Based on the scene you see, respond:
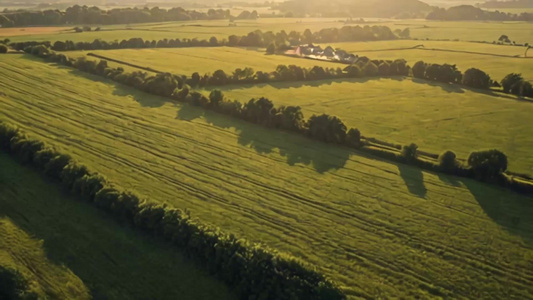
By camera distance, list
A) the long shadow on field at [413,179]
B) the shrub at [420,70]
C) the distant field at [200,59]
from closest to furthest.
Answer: the long shadow on field at [413,179] → the shrub at [420,70] → the distant field at [200,59]

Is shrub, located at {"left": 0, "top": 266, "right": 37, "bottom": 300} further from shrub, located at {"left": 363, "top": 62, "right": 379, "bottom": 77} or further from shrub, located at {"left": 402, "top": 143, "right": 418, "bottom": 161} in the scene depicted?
shrub, located at {"left": 363, "top": 62, "right": 379, "bottom": 77}

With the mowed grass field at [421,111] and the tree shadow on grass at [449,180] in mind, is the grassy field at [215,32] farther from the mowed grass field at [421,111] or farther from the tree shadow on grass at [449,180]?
the tree shadow on grass at [449,180]

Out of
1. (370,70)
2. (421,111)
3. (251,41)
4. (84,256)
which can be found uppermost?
(251,41)

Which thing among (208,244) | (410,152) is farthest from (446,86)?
(208,244)

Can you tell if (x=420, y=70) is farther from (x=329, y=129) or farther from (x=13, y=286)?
(x=13, y=286)

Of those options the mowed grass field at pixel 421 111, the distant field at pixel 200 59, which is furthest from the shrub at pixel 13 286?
the distant field at pixel 200 59

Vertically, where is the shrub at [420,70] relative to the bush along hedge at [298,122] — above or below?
above
